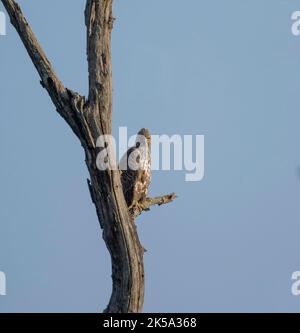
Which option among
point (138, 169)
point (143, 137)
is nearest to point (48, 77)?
point (138, 169)

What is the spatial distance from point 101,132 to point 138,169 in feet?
9.20

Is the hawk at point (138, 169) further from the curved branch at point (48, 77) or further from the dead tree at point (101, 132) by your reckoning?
A: the curved branch at point (48, 77)

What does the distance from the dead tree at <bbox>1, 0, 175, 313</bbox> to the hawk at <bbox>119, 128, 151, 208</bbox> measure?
2069 millimetres

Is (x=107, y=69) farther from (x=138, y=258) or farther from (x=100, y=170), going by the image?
(x=138, y=258)

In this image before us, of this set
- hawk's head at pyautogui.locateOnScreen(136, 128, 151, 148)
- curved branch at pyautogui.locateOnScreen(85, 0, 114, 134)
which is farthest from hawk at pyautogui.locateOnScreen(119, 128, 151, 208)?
curved branch at pyautogui.locateOnScreen(85, 0, 114, 134)

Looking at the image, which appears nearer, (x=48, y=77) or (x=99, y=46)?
(x=48, y=77)

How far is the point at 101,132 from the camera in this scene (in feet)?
14.9

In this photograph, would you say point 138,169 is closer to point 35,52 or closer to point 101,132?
point 101,132

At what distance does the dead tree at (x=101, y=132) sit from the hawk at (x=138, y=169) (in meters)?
2.07

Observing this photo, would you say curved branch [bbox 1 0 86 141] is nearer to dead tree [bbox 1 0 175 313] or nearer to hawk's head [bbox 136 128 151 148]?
dead tree [bbox 1 0 175 313]

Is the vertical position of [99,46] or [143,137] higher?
[99,46]

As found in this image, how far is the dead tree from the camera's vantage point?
4.53 metres
